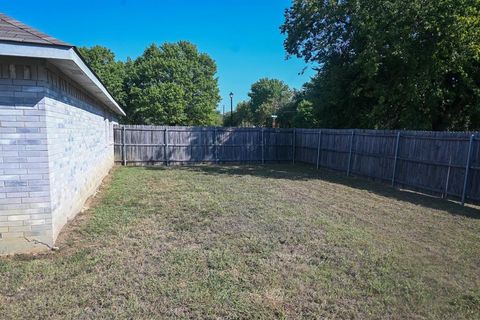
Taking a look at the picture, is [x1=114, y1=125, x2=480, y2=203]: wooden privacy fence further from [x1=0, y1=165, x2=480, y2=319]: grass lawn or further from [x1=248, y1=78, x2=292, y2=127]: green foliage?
[x1=248, y1=78, x2=292, y2=127]: green foliage

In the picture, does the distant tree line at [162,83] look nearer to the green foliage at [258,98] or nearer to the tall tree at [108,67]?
the tall tree at [108,67]

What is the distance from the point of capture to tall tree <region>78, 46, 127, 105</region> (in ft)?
100

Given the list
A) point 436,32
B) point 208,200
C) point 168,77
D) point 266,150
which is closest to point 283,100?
point 168,77

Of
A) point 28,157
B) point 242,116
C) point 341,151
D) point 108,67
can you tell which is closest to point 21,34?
point 28,157

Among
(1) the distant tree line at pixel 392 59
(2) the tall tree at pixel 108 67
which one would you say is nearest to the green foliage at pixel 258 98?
(2) the tall tree at pixel 108 67

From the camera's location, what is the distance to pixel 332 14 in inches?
534

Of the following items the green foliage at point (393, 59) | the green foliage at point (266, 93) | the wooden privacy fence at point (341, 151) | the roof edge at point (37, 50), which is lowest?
the wooden privacy fence at point (341, 151)

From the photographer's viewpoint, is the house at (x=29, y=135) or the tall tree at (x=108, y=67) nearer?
the house at (x=29, y=135)

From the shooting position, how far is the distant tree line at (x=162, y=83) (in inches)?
1194

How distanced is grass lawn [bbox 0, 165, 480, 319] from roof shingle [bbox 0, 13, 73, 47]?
249 cm

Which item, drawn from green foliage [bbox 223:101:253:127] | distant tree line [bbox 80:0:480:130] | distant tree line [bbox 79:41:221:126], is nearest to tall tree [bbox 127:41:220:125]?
distant tree line [bbox 79:41:221:126]

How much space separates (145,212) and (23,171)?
2.54 meters

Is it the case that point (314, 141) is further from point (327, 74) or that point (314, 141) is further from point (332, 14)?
point (332, 14)

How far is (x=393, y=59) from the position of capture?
503 inches
